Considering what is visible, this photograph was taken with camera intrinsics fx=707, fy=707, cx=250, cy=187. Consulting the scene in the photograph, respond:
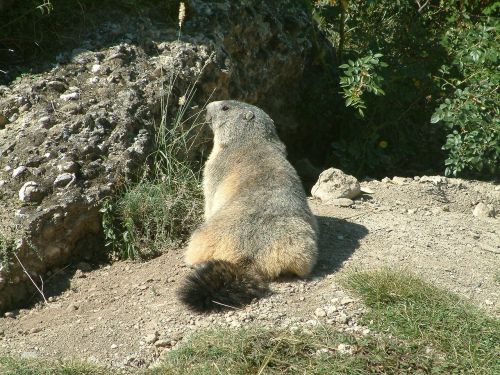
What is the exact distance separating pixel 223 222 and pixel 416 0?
4870 millimetres

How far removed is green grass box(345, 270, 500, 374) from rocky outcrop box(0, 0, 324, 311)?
249 centimetres

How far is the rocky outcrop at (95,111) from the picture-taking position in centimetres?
611

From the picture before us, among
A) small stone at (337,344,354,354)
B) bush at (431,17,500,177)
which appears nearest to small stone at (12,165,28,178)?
small stone at (337,344,354,354)

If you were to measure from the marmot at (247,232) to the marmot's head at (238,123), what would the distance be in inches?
7.1

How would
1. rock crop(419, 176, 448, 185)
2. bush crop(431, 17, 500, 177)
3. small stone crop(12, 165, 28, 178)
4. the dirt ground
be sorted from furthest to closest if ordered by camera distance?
1. rock crop(419, 176, 448, 185)
2. bush crop(431, 17, 500, 177)
3. small stone crop(12, 165, 28, 178)
4. the dirt ground

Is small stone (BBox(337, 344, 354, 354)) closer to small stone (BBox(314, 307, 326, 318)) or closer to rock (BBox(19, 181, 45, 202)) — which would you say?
small stone (BBox(314, 307, 326, 318))

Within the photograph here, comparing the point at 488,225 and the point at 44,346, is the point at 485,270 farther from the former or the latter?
the point at 44,346

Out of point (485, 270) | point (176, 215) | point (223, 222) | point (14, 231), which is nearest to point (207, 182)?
point (176, 215)

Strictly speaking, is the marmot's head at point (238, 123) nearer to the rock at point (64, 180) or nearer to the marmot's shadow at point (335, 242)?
the marmot's shadow at point (335, 242)

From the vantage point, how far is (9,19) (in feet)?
23.0

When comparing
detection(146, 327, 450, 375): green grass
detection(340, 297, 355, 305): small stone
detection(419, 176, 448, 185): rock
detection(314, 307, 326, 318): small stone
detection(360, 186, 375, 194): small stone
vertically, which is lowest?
detection(146, 327, 450, 375): green grass

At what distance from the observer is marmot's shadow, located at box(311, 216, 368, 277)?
607 cm

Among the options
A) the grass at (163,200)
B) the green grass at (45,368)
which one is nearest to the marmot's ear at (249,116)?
the grass at (163,200)

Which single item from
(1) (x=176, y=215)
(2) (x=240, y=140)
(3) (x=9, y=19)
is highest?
(3) (x=9, y=19)
